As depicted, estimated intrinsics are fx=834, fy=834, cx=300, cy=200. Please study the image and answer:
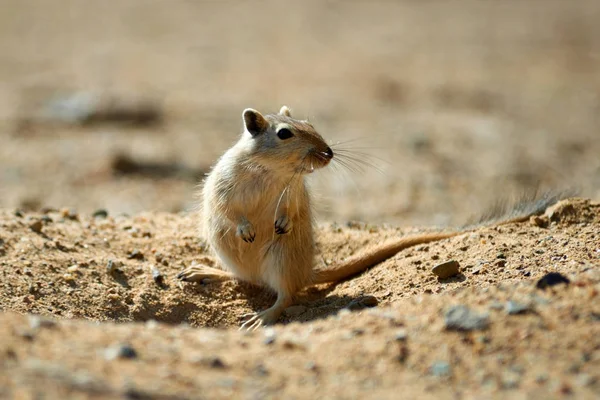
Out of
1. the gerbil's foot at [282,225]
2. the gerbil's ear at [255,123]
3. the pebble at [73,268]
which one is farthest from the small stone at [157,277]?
the gerbil's ear at [255,123]

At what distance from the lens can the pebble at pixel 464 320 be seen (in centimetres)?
381

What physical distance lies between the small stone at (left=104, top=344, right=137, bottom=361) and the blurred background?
10.0ft

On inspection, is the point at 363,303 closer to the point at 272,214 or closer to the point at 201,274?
the point at 272,214

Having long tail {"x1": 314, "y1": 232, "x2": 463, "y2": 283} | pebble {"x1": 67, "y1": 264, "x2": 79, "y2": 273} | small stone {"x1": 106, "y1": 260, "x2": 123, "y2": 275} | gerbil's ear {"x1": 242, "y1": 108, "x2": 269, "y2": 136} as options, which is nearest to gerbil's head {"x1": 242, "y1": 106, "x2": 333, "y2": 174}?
gerbil's ear {"x1": 242, "y1": 108, "x2": 269, "y2": 136}

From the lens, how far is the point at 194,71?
17.0 metres

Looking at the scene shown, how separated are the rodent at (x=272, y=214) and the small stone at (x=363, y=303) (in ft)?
1.96

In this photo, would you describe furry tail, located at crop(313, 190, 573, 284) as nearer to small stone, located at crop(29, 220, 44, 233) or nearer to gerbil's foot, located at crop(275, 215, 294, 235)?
gerbil's foot, located at crop(275, 215, 294, 235)

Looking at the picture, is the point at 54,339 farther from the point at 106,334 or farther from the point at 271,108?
the point at 271,108

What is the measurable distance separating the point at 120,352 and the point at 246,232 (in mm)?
2148

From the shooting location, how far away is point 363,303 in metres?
5.13

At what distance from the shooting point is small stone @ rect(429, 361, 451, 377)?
353cm

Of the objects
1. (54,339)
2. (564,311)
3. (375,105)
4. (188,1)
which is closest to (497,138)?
(375,105)

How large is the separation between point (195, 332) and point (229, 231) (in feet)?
6.17

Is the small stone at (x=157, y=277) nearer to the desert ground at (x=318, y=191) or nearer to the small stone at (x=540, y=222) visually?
the desert ground at (x=318, y=191)
